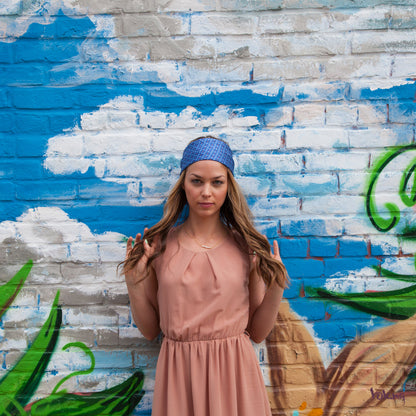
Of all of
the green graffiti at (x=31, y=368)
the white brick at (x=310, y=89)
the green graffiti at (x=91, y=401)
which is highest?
the white brick at (x=310, y=89)

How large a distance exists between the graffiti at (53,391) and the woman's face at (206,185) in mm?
982

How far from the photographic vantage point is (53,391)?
2.18 m

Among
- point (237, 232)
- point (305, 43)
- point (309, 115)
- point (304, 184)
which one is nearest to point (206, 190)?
point (237, 232)

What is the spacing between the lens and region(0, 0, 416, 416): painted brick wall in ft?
6.73

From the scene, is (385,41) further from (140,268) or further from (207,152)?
(140,268)

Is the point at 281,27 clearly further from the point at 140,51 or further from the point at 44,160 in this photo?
the point at 44,160

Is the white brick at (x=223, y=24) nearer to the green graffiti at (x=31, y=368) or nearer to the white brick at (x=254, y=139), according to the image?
the white brick at (x=254, y=139)

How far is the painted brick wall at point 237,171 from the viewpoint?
80.8 inches

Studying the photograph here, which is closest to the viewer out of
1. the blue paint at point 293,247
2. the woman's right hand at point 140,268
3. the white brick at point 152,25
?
the woman's right hand at point 140,268

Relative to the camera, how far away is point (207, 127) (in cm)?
208

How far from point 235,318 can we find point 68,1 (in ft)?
5.77

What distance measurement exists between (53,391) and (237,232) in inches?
52.4

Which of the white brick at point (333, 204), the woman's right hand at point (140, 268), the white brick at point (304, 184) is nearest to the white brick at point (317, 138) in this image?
the white brick at point (304, 184)

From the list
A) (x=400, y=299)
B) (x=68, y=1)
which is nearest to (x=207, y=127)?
(x=68, y=1)
